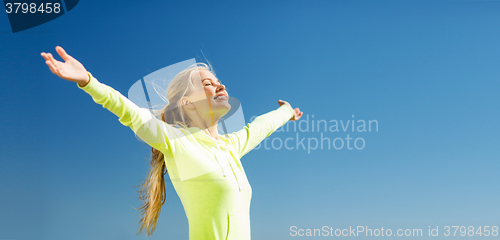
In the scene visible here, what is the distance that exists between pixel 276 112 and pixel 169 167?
4.55ft

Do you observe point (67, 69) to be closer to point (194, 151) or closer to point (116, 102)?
point (116, 102)

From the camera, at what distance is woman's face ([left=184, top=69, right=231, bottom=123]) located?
2.24 meters

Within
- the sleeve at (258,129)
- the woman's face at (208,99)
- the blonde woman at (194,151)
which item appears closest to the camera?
the blonde woman at (194,151)

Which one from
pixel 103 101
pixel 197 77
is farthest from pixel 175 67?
pixel 103 101

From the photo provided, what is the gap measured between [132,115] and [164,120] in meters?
0.71

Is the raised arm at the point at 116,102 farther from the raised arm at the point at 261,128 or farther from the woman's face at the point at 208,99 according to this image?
the raised arm at the point at 261,128

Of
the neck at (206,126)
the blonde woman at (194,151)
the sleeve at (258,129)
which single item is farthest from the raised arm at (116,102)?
the sleeve at (258,129)

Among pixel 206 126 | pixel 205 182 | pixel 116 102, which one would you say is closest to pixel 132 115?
pixel 116 102

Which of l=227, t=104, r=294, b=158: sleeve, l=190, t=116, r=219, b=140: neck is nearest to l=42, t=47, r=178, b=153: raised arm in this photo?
l=190, t=116, r=219, b=140: neck

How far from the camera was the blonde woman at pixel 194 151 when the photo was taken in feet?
5.29

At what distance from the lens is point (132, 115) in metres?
1.58

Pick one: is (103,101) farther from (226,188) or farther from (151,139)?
(226,188)

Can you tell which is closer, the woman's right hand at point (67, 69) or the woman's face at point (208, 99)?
the woman's right hand at point (67, 69)

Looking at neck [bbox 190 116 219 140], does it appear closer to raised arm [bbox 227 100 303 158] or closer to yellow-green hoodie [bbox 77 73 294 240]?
yellow-green hoodie [bbox 77 73 294 240]
